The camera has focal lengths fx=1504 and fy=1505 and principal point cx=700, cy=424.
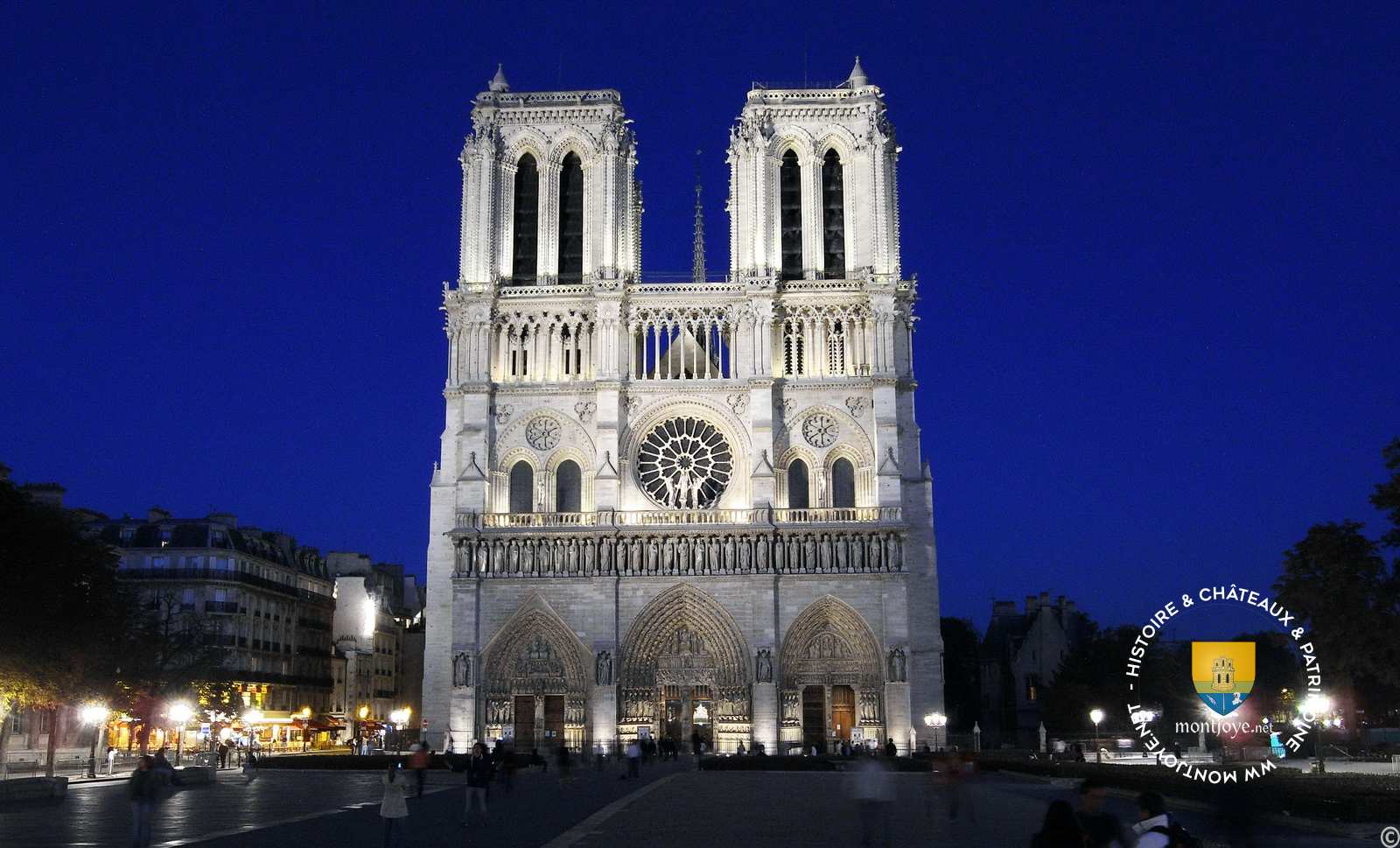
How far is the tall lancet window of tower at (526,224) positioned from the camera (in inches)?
2482

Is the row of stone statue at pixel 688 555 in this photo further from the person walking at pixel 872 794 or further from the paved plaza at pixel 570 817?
the person walking at pixel 872 794

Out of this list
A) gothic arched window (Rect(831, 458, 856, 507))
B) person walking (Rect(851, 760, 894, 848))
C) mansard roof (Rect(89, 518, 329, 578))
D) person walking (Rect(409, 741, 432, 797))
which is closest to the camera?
person walking (Rect(851, 760, 894, 848))

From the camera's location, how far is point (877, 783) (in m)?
19.7

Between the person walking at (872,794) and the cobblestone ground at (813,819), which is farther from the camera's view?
the cobblestone ground at (813,819)

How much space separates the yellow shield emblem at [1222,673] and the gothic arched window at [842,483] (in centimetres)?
3177

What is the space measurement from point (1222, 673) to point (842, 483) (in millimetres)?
32407

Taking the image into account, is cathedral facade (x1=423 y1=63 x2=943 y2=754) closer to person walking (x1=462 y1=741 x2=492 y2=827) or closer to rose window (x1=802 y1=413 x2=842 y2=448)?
rose window (x1=802 y1=413 x2=842 y2=448)

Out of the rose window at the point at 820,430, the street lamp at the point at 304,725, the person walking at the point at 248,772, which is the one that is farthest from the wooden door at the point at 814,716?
the person walking at the point at 248,772

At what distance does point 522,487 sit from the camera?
2394 inches

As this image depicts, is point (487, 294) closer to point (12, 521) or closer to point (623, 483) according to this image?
point (623, 483)

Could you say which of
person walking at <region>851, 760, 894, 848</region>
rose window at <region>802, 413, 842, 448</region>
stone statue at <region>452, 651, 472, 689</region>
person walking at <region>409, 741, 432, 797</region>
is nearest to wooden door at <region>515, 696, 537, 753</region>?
stone statue at <region>452, 651, 472, 689</region>

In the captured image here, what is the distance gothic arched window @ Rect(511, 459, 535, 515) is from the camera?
2384 inches

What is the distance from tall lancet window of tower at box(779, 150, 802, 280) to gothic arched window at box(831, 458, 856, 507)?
858cm

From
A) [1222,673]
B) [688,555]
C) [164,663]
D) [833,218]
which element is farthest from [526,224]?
[1222,673]
